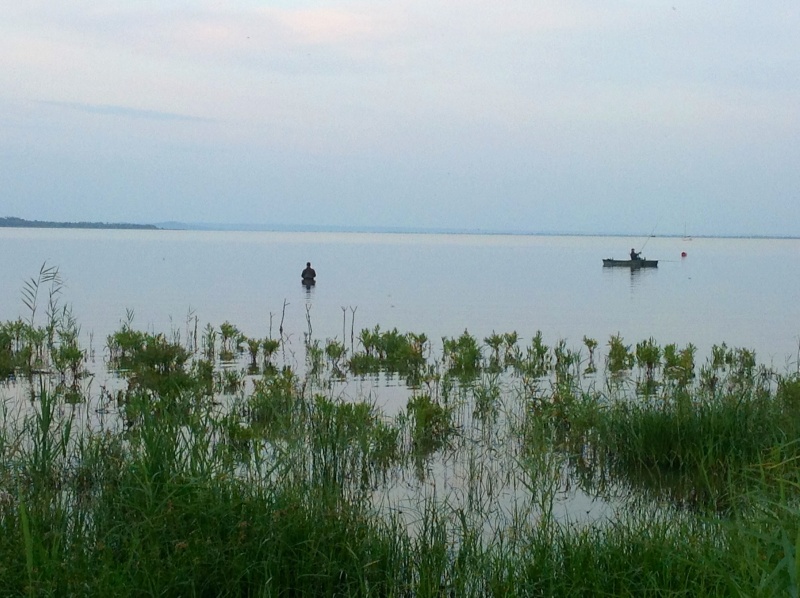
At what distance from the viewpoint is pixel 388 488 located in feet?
27.4

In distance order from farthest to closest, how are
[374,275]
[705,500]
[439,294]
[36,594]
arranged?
[374,275] < [439,294] < [705,500] < [36,594]

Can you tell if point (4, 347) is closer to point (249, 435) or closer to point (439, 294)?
point (249, 435)

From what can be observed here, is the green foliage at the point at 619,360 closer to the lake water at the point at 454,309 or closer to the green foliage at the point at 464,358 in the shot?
the green foliage at the point at 464,358

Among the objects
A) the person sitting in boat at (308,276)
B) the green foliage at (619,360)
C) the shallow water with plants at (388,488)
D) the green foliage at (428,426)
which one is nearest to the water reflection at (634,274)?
the person sitting in boat at (308,276)

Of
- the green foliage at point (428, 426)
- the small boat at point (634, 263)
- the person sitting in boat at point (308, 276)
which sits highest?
the small boat at point (634, 263)

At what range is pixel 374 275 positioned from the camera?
54.9 meters

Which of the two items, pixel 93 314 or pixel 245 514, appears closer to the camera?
pixel 245 514

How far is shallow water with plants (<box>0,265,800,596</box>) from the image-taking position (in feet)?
16.1

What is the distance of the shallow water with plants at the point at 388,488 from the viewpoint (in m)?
4.90

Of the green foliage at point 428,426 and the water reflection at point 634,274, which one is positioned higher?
the water reflection at point 634,274

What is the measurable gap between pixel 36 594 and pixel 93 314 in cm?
2414

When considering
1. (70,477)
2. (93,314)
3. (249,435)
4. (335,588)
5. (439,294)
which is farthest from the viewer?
(439,294)

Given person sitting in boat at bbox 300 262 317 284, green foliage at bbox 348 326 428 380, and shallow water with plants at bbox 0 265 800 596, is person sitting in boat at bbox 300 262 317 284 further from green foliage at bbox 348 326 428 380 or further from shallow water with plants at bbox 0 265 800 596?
shallow water with plants at bbox 0 265 800 596

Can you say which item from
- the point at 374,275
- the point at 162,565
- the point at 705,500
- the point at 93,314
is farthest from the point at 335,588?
the point at 374,275
